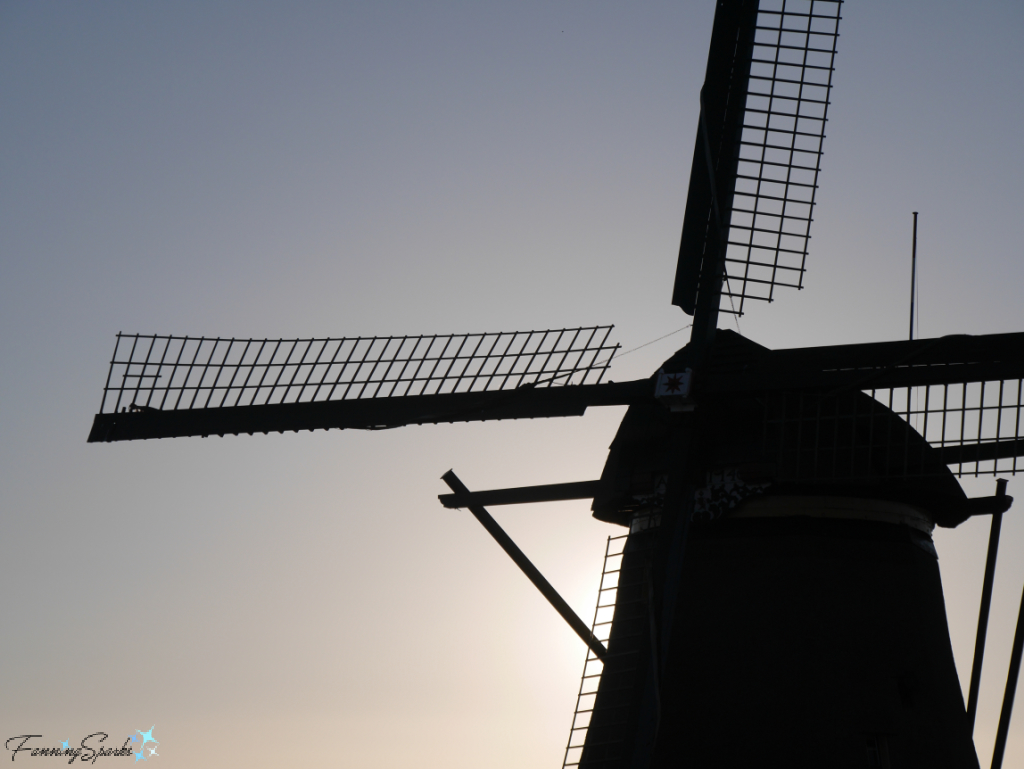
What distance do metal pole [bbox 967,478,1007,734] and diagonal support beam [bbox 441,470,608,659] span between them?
3331 mm

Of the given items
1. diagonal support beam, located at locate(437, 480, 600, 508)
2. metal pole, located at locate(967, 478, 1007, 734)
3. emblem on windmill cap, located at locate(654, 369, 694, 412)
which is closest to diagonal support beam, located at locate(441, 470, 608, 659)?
diagonal support beam, located at locate(437, 480, 600, 508)

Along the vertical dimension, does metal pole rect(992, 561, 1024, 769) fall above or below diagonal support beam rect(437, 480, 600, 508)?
below

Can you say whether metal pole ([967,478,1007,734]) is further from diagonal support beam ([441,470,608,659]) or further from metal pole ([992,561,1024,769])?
diagonal support beam ([441,470,608,659])

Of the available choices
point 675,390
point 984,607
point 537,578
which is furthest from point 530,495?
point 984,607

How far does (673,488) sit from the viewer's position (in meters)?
10.8

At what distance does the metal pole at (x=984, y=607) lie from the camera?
11148 mm

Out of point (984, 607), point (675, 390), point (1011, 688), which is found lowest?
point (1011, 688)

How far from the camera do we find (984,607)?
11.4m

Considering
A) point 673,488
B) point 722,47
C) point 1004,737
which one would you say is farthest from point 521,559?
point 722,47

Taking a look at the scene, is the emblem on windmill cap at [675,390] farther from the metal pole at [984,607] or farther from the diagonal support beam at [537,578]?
the metal pole at [984,607]

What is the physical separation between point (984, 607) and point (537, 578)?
4169 mm

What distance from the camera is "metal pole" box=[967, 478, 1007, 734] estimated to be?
1115 centimetres

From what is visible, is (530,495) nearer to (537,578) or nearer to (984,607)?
(537,578)

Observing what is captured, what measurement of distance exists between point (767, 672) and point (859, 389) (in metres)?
2.50
